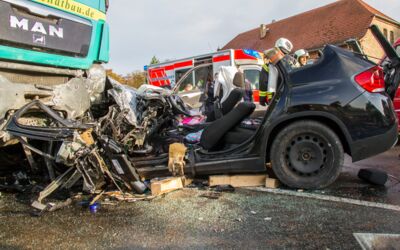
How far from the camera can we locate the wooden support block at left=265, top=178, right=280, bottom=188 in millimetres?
3951

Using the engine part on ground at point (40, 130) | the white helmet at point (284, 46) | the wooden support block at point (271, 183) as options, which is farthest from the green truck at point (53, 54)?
the wooden support block at point (271, 183)

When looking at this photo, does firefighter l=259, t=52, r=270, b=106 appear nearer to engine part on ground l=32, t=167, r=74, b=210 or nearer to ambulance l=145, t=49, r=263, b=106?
engine part on ground l=32, t=167, r=74, b=210

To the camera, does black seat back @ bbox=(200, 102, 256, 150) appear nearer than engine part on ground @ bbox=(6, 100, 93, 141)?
No

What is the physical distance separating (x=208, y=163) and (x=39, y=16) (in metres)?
2.44

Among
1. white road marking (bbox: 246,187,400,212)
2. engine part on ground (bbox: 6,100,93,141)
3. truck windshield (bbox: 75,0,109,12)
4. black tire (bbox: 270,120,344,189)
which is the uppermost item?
truck windshield (bbox: 75,0,109,12)

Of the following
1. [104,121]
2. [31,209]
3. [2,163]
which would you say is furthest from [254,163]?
[2,163]

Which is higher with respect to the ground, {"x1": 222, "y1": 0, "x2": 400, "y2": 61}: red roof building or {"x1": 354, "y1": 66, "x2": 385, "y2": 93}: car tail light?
{"x1": 222, "y1": 0, "x2": 400, "y2": 61}: red roof building

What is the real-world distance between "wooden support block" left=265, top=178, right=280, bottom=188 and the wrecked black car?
6.5 inches

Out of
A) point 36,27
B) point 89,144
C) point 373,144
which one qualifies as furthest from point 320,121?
point 36,27

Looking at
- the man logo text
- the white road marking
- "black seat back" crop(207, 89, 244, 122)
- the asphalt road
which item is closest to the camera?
the asphalt road

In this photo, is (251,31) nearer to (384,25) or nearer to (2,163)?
(384,25)

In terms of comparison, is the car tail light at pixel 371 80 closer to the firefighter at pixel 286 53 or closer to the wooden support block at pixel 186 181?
the firefighter at pixel 286 53

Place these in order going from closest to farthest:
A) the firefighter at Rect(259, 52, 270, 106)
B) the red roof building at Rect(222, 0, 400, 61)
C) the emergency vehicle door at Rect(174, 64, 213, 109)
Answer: the firefighter at Rect(259, 52, 270, 106) < the emergency vehicle door at Rect(174, 64, 213, 109) < the red roof building at Rect(222, 0, 400, 61)

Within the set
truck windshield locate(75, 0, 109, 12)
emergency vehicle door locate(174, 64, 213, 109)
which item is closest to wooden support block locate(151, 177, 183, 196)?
truck windshield locate(75, 0, 109, 12)
